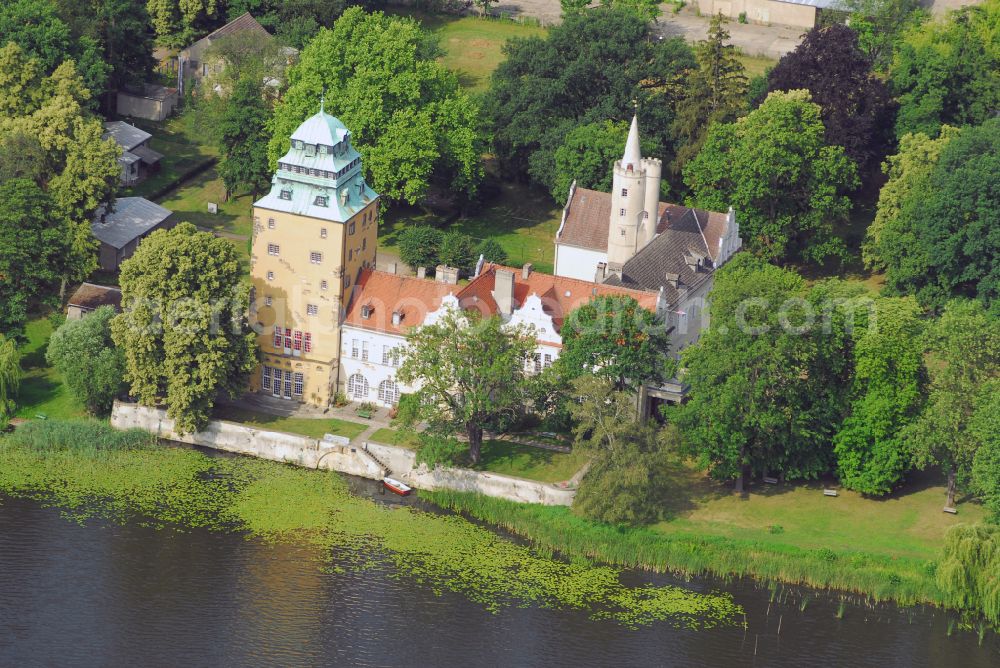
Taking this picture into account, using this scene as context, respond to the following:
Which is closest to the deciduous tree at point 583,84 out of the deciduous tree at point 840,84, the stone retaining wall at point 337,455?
the deciduous tree at point 840,84

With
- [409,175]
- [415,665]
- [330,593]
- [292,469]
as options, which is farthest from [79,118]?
[415,665]

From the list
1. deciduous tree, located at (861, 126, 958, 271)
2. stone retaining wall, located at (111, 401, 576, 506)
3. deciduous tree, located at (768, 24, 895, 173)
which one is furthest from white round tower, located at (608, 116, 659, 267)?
stone retaining wall, located at (111, 401, 576, 506)

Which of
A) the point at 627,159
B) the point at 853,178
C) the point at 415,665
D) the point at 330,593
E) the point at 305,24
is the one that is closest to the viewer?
the point at 415,665

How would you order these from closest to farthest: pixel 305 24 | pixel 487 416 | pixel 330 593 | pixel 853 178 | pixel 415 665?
pixel 415 665
pixel 330 593
pixel 487 416
pixel 853 178
pixel 305 24

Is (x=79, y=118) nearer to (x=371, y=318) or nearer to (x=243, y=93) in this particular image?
(x=243, y=93)

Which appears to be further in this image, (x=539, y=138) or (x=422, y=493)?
(x=539, y=138)

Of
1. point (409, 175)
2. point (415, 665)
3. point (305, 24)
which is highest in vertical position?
point (305, 24)

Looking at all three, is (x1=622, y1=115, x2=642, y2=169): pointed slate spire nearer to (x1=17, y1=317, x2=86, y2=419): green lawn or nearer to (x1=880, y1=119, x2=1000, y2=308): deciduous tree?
(x1=880, y1=119, x2=1000, y2=308): deciduous tree

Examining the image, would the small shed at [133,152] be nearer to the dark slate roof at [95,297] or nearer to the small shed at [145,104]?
the small shed at [145,104]
